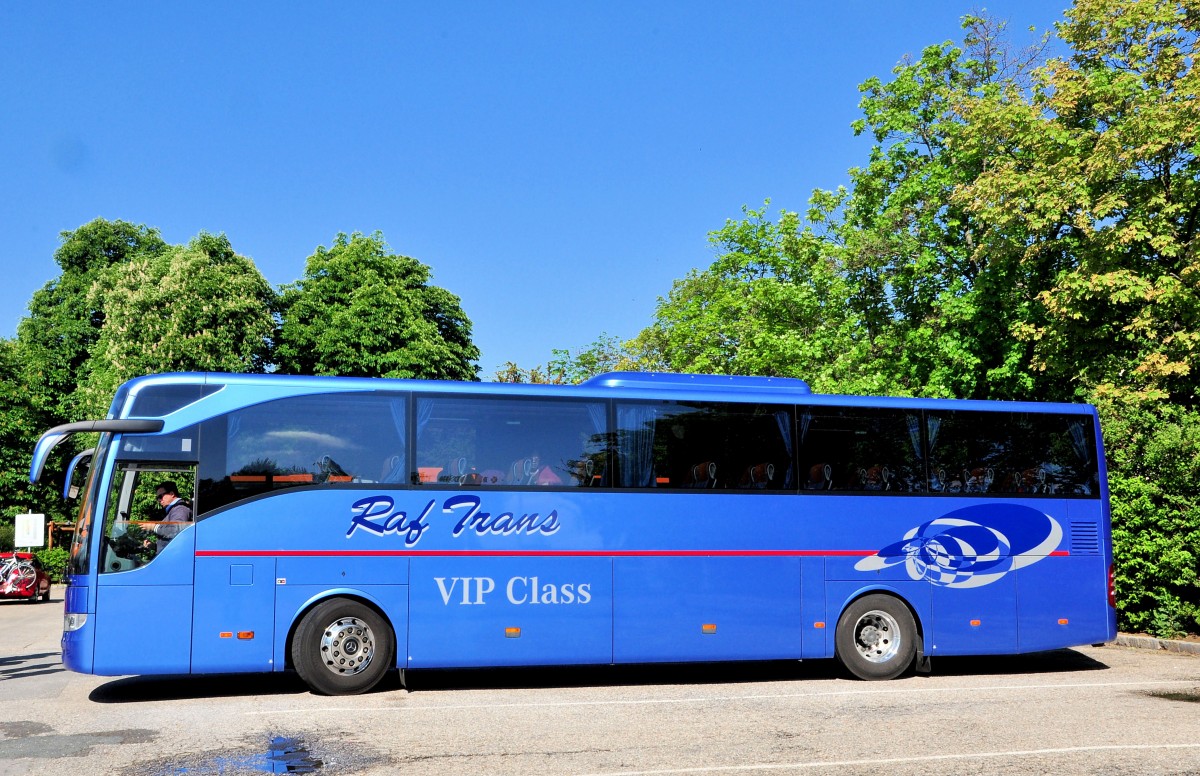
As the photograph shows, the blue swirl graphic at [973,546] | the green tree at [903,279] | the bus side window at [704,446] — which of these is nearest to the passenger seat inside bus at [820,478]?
the bus side window at [704,446]

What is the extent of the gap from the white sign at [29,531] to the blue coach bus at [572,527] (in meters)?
23.6

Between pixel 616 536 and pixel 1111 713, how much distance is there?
5.19m

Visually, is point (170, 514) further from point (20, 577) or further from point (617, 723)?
point (20, 577)

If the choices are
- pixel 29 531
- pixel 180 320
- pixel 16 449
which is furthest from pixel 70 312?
pixel 29 531

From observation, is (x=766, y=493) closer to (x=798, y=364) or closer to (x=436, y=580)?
(x=436, y=580)

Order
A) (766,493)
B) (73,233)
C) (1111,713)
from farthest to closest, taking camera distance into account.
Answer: (73,233) < (766,493) < (1111,713)

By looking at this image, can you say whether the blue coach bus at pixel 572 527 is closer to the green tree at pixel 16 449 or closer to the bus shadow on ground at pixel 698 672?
the bus shadow on ground at pixel 698 672

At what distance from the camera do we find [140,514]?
11.1 m

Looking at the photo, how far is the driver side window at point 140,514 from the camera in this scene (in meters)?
11.0

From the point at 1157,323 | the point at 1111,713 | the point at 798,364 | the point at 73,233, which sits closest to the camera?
the point at 1111,713

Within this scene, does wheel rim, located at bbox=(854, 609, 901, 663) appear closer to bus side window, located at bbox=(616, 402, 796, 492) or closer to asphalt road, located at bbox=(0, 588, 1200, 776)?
asphalt road, located at bbox=(0, 588, 1200, 776)

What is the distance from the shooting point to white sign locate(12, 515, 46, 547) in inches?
1284

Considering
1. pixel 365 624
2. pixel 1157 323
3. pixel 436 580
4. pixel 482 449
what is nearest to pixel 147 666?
pixel 365 624

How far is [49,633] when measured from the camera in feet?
64.6
